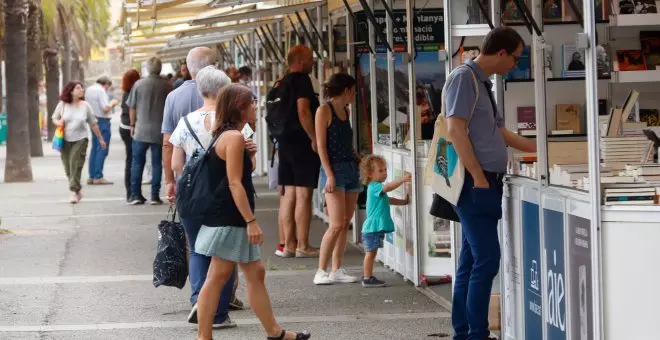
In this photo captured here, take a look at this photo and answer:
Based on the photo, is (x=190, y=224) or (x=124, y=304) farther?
(x=124, y=304)

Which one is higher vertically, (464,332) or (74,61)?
(74,61)

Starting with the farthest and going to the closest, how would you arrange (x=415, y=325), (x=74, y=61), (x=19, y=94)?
1. (x=74, y=61)
2. (x=19, y=94)
3. (x=415, y=325)

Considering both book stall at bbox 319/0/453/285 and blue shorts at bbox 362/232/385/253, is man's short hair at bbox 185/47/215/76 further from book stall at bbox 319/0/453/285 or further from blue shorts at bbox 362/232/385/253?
blue shorts at bbox 362/232/385/253

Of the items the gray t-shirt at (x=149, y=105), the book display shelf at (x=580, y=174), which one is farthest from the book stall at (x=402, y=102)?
the gray t-shirt at (x=149, y=105)

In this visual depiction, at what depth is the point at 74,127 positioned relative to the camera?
17.8 meters

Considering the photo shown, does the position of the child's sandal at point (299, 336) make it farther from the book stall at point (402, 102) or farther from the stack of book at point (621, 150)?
the book stall at point (402, 102)

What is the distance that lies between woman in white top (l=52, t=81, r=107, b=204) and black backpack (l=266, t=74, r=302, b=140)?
257 inches

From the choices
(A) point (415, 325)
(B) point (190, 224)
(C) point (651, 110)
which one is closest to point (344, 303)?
(A) point (415, 325)

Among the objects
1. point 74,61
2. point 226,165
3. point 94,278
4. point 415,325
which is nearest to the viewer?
point 226,165

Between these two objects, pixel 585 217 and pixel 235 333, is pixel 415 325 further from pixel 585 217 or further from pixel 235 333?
pixel 585 217

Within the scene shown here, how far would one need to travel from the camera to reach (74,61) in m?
59.8

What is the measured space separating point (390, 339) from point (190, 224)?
1.39m

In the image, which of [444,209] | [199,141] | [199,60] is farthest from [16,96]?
[444,209]

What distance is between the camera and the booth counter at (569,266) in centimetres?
589
